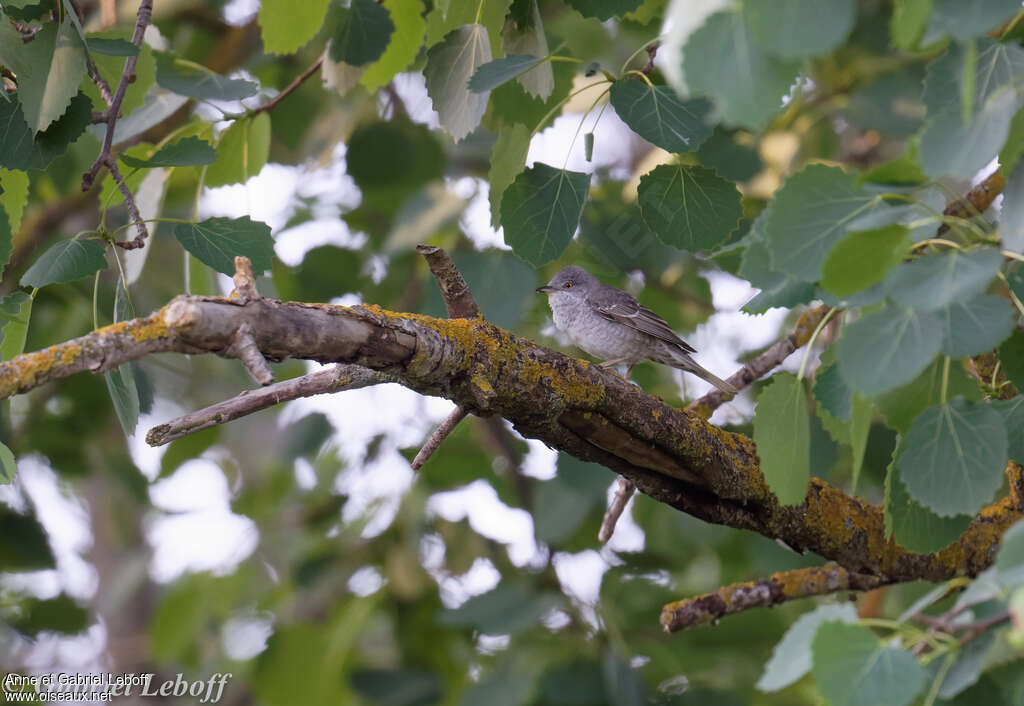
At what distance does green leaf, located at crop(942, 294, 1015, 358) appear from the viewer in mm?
1624

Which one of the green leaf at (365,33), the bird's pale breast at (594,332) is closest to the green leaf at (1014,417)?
the green leaf at (365,33)

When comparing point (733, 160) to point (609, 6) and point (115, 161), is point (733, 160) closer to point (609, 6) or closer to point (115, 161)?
point (609, 6)

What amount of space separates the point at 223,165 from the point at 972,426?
239 centimetres

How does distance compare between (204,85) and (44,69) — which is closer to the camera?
(44,69)

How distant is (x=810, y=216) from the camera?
5.72 feet

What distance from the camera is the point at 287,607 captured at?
778 centimetres

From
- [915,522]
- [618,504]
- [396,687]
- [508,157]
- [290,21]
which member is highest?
[290,21]

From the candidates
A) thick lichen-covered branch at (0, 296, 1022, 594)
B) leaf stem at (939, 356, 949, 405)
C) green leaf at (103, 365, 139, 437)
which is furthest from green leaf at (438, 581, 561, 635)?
leaf stem at (939, 356, 949, 405)

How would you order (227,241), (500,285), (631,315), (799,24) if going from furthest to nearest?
1. (631,315)
2. (500,285)
3. (227,241)
4. (799,24)

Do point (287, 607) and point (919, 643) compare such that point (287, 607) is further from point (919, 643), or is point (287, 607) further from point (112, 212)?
point (919, 643)

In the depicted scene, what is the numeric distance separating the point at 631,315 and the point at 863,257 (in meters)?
3.39

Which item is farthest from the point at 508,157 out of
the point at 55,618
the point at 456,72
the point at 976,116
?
the point at 55,618

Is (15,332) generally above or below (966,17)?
below

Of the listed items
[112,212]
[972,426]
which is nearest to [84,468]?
[112,212]
